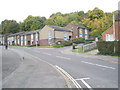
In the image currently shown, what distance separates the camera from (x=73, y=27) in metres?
60.2

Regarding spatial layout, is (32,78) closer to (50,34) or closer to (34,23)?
(50,34)

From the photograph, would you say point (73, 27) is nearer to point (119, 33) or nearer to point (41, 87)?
point (119, 33)

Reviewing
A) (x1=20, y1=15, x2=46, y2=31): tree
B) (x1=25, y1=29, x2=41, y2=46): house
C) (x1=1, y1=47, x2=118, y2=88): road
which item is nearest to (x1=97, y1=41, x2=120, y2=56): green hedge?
(x1=1, y1=47, x2=118, y2=88): road

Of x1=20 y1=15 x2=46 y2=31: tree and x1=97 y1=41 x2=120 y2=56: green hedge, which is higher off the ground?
x1=20 y1=15 x2=46 y2=31: tree

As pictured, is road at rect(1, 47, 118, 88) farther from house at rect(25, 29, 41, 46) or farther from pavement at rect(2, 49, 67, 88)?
house at rect(25, 29, 41, 46)

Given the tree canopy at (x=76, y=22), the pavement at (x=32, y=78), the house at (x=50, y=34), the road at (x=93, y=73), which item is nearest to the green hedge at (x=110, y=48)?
the road at (x=93, y=73)

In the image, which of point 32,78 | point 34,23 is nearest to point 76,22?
point 34,23

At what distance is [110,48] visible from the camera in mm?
18812

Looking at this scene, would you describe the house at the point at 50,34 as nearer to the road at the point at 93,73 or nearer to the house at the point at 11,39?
the house at the point at 11,39

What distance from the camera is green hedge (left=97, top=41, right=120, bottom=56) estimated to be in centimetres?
1770

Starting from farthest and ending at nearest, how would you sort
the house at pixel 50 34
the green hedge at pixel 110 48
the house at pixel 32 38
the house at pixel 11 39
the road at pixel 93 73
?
the house at pixel 11 39 → the house at pixel 32 38 → the house at pixel 50 34 → the green hedge at pixel 110 48 → the road at pixel 93 73

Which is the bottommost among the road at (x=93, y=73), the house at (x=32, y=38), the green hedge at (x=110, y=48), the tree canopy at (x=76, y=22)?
the road at (x=93, y=73)

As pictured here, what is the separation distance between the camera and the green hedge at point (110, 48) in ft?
58.1

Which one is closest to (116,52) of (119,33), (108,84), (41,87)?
(119,33)
